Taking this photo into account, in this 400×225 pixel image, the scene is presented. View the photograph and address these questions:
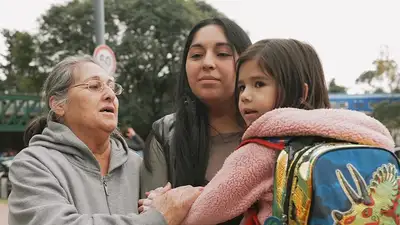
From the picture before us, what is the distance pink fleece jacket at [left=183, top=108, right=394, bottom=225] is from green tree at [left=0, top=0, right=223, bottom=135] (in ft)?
75.8

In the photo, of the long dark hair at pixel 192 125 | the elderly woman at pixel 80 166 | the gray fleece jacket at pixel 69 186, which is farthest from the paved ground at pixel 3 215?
the long dark hair at pixel 192 125

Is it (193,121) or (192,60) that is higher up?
(192,60)

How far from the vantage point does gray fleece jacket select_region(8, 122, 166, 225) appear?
1.89 m

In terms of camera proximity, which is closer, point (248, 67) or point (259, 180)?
point (259, 180)

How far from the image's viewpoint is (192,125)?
2.37 m

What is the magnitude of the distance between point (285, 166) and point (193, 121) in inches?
34.9

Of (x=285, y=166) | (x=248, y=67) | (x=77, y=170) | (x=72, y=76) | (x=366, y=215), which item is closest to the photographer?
(x=366, y=215)

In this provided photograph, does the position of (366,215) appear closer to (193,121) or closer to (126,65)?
(193,121)

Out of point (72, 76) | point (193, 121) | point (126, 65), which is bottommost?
point (126, 65)

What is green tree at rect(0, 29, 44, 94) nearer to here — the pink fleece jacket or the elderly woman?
the elderly woman

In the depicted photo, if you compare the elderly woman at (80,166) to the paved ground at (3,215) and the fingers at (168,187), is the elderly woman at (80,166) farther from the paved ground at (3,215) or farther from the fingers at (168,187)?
the paved ground at (3,215)

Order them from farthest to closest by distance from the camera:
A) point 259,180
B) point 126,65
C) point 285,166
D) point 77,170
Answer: point 126,65 → point 77,170 → point 259,180 → point 285,166

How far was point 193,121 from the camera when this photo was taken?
2.38m

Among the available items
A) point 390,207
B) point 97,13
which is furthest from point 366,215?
point 97,13
